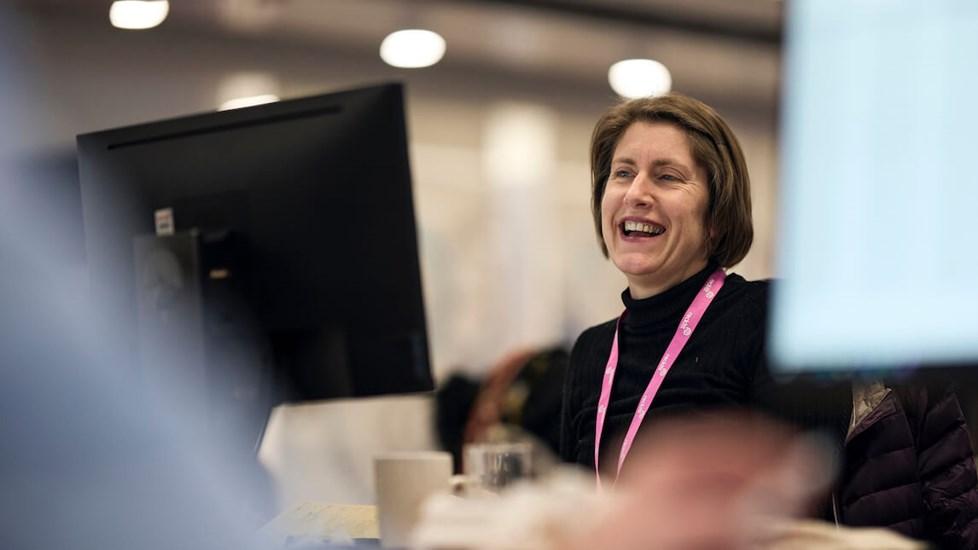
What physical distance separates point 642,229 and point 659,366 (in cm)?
25

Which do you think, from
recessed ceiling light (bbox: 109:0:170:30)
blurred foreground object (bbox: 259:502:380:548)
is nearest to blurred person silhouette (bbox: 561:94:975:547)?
blurred foreground object (bbox: 259:502:380:548)

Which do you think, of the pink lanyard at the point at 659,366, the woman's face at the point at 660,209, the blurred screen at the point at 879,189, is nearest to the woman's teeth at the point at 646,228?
the woman's face at the point at 660,209

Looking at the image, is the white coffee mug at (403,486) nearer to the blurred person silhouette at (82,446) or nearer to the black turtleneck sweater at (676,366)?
the blurred person silhouette at (82,446)

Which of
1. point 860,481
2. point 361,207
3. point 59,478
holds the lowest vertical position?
point 860,481

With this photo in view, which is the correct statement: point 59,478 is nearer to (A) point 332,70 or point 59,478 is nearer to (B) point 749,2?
(A) point 332,70

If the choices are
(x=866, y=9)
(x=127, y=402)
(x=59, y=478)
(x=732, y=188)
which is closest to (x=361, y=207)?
(x=127, y=402)

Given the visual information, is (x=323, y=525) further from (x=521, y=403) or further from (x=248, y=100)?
(x=248, y=100)

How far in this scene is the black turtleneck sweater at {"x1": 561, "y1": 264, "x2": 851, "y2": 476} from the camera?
1.79 metres

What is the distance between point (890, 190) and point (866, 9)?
5.0 inches

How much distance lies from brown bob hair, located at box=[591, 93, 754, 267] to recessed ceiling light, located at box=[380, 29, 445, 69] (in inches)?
131

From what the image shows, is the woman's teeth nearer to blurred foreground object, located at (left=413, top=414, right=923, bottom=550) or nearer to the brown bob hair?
the brown bob hair

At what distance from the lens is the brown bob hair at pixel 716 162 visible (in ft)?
6.44

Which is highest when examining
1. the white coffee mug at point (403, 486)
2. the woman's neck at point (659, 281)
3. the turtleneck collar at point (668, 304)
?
the woman's neck at point (659, 281)

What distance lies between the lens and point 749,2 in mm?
5840
